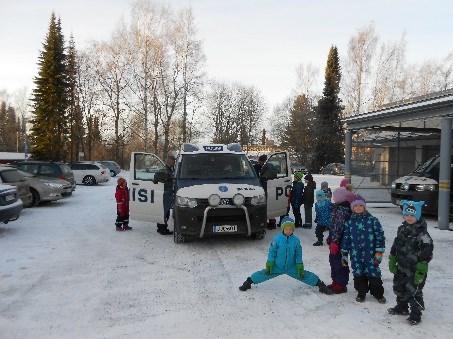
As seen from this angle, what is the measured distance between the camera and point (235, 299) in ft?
17.2

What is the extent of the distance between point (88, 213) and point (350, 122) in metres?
9.85

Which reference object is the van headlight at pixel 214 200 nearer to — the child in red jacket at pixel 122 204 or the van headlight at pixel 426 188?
the child in red jacket at pixel 122 204

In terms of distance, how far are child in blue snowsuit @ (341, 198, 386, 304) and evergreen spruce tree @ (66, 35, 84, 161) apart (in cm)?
4136

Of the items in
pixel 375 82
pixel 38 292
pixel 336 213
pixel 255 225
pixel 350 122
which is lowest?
pixel 38 292

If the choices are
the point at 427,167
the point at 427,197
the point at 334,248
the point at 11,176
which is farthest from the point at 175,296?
the point at 427,167

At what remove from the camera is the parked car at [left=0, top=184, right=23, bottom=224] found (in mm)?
9047

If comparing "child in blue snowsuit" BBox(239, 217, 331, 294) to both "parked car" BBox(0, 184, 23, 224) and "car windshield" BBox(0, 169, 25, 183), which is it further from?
"car windshield" BBox(0, 169, 25, 183)

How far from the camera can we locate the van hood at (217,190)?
777cm

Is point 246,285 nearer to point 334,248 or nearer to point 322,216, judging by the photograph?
point 334,248

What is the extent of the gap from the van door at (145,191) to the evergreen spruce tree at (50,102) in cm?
3354

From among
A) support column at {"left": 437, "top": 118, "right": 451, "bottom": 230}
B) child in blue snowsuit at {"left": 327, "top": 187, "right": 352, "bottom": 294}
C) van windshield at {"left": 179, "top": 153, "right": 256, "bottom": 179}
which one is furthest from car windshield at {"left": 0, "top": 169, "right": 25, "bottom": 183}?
support column at {"left": 437, "top": 118, "right": 451, "bottom": 230}

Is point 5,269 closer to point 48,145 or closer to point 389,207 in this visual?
point 389,207

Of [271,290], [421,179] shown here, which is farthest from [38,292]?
[421,179]

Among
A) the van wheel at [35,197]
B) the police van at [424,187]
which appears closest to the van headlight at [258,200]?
the police van at [424,187]
